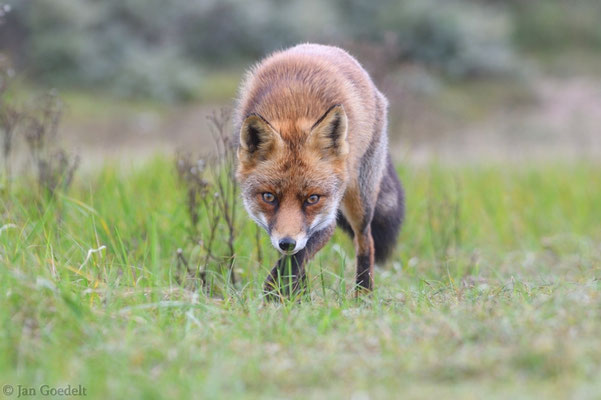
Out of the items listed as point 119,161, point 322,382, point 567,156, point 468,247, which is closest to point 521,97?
point 567,156

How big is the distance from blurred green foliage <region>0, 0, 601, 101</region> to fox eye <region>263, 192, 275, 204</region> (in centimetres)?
1537

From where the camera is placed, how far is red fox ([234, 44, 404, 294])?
4.12 m

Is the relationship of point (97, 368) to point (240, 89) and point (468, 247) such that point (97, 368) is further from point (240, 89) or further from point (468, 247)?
point (468, 247)

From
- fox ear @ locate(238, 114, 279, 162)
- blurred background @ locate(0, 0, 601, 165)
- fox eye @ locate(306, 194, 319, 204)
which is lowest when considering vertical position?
blurred background @ locate(0, 0, 601, 165)

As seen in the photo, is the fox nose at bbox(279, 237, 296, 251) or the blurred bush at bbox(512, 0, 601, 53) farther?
the blurred bush at bbox(512, 0, 601, 53)

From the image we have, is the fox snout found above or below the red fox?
below

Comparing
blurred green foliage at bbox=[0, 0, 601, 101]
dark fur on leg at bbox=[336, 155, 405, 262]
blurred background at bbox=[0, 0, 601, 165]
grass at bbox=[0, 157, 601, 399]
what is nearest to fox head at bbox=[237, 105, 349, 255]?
grass at bbox=[0, 157, 601, 399]

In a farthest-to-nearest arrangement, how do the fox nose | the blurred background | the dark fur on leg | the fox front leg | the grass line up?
1. the blurred background
2. the dark fur on leg
3. the fox front leg
4. the fox nose
5. the grass

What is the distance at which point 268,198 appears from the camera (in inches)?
164

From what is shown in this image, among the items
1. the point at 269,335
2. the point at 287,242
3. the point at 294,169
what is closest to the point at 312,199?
the point at 294,169

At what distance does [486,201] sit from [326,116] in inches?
177

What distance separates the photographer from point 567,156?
11031 mm

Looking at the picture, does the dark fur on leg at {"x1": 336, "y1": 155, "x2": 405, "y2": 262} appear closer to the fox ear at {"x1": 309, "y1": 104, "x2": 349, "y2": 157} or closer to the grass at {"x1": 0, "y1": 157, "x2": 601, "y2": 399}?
the grass at {"x1": 0, "y1": 157, "x2": 601, "y2": 399}

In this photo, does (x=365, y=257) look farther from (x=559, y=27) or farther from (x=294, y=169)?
(x=559, y=27)
